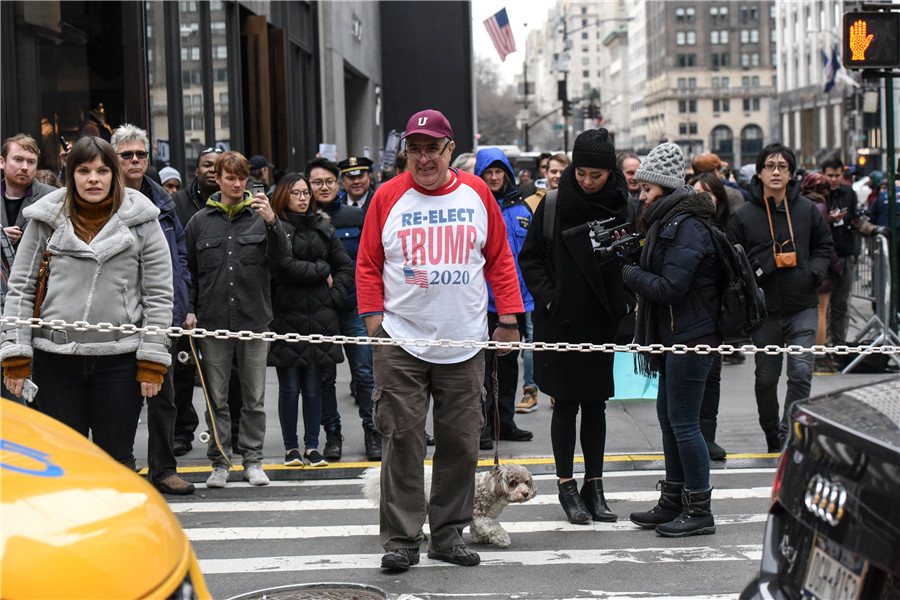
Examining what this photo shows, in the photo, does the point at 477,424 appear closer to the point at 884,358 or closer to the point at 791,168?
the point at 791,168

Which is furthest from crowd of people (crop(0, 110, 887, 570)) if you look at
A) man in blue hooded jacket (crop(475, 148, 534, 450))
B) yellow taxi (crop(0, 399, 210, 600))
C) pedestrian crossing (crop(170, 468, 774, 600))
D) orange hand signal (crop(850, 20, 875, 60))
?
orange hand signal (crop(850, 20, 875, 60))

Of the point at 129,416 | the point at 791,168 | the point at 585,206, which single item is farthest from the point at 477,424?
the point at 791,168

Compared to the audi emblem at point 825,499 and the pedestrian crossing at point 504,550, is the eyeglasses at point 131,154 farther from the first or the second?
the audi emblem at point 825,499

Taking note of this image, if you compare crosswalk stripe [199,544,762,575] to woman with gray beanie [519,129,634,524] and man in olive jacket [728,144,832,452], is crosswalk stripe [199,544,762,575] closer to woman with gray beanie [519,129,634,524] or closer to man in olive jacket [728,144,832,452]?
woman with gray beanie [519,129,634,524]

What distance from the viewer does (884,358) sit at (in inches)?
441

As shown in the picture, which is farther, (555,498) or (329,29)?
(329,29)

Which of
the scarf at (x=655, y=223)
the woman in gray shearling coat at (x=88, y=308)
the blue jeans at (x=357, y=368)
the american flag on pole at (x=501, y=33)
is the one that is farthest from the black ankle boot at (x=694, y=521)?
the american flag on pole at (x=501, y=33)

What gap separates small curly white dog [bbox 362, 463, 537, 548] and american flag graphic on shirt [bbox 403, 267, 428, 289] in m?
1.06

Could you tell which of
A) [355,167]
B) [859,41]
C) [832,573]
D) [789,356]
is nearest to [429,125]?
[832,573]

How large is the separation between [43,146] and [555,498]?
22.0 ft

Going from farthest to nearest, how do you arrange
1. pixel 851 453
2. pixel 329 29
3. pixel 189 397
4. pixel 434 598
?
pixel 329 29 < pixel 189 397 < pixel 434 598 < pixel 851 453

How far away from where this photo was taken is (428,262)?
548cm

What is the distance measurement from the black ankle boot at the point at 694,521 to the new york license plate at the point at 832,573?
2857 mm

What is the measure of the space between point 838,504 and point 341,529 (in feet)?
12.5
